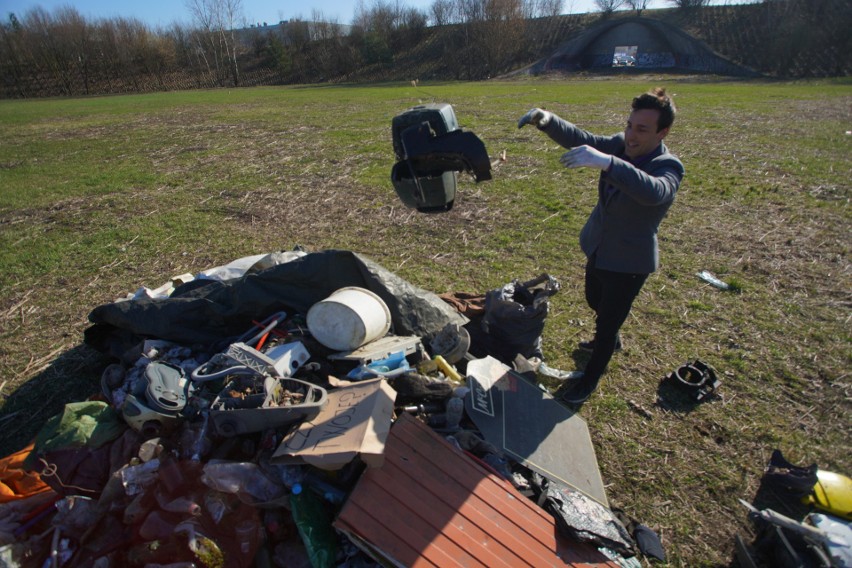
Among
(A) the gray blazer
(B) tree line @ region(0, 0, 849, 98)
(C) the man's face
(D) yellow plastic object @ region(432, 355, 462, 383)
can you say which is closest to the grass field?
(D) yellow plastic object @ region(432, 355, 462, 383)

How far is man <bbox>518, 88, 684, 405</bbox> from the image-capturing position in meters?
2.40

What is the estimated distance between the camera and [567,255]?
5754 millimetres

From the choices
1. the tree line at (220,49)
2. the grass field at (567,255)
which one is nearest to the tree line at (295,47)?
the tree line at (220,49)

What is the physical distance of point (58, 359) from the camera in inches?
160

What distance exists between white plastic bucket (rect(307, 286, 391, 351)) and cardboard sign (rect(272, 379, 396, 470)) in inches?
18.7

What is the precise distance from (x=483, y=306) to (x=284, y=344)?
6.08 ft

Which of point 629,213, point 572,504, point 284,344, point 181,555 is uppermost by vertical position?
point 629,213

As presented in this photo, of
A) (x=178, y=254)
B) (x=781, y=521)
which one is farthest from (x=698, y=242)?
(x=178, y=254)

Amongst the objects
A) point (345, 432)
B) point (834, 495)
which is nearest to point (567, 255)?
point (834, 495)

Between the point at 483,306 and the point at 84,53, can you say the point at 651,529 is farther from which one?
the point at 84,53

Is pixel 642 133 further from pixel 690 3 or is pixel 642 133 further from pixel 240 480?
pixel 690 3

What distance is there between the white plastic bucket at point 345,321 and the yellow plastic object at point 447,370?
471 millimetres

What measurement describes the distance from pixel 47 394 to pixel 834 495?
5.39m

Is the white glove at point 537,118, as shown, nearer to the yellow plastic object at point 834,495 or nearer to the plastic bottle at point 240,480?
the plastic bottle at point 240,480
